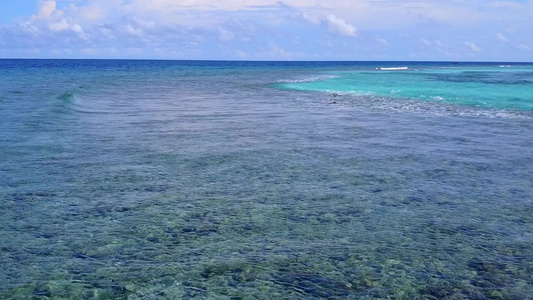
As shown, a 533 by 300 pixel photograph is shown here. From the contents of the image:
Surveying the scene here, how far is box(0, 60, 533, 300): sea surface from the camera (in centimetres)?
820

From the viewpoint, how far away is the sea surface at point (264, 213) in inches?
323

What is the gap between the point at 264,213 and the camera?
37.1 ft

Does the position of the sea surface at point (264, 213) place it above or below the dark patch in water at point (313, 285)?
above

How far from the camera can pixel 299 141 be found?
20.1 m

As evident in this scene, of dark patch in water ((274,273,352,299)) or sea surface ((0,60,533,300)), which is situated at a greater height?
sea surface ((0,60,533,300))

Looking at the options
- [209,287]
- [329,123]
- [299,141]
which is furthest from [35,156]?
[329,123]

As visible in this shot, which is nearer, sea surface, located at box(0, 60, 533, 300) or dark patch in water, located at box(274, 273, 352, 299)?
dark patch in water, located at box(274, 273, 352, 299)

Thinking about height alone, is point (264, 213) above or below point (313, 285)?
above

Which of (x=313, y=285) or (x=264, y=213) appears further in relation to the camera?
(x=264, y=213)

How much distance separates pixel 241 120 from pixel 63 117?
29.4ft

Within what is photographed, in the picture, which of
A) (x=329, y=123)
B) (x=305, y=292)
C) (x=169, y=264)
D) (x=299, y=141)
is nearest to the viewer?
(x=305, y=292)

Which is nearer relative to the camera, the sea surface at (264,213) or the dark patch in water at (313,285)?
the dark patch in water at (313,285)

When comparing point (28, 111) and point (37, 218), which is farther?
point (28, 111)

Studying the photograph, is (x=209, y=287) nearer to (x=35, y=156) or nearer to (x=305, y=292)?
(x=305, y=292)
